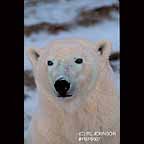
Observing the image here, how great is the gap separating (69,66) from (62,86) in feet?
0.38

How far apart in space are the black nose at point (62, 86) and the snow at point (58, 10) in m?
0.39

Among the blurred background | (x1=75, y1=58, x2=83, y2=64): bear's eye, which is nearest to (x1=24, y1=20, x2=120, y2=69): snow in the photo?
the blurred background

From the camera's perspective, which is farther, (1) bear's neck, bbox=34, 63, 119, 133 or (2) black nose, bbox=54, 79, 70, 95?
(1) bear's neck, bbox=34, 63, 119, 133

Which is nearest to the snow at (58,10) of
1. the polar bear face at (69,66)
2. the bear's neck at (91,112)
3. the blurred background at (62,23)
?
the blurred background at (62,23)

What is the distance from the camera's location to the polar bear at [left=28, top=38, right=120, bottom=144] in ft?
8.59

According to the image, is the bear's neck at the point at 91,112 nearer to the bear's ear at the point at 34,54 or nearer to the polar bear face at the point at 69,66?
the polar bear face at the point at 69,66

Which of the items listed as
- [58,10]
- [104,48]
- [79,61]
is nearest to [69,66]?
[79,61]

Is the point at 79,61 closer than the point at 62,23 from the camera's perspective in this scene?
Yes

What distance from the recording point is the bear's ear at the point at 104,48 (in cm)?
263

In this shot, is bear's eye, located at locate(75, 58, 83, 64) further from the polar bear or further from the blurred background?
the blurred background

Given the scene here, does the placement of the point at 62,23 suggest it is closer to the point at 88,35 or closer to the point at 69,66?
the point at 88,35

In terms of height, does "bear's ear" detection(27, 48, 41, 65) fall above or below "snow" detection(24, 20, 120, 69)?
below

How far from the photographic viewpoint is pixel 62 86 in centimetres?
252
